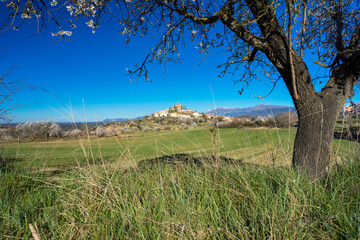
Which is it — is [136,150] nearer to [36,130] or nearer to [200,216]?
[200,216]

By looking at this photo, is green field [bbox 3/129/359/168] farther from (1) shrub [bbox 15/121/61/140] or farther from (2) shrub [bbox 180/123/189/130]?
(2) shrub [bbox 180/123/189/130]

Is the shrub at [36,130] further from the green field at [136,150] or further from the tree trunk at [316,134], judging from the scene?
the tree trunk at [316,134]

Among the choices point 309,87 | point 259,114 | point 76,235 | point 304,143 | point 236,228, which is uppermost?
point 309,87

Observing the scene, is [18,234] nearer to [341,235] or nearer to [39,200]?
[39,200]

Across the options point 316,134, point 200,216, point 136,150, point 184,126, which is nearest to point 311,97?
point 316,134

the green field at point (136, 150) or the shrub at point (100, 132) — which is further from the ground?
the shrub at point (100, 132)

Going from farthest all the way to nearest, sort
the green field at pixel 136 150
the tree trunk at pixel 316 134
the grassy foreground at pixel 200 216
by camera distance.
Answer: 1. the tree trunk at pixel 316 134
2. the green field at pixel 136 150
3. the grassy foreground at pixel 200 216

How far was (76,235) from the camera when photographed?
1.58 m

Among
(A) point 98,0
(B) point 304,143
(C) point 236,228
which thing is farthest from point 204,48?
(C) point 236,228

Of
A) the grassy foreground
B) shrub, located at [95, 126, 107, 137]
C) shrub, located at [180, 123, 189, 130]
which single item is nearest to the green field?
shrub, located at [95, 126, 107, 137]

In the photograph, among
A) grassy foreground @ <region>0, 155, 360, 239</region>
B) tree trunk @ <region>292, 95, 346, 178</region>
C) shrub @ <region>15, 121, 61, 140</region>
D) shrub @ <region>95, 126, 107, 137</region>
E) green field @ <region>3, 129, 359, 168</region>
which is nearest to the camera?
grassy foreground @ <region>0, 155, 360, 239</region>

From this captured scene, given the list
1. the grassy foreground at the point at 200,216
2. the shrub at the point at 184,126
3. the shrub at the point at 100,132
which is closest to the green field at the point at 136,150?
the shrub at the point at 100,132

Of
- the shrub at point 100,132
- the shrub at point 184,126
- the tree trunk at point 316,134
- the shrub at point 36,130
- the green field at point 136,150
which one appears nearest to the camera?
the green field at point 136,150

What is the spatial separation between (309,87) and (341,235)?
263 centimetres
